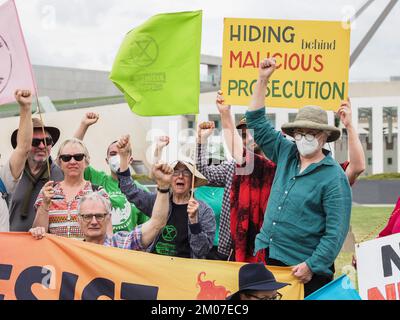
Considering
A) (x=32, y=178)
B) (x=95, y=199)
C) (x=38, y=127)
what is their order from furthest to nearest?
(x=38, y=127)
(x=32, y=178)
(x=95, y=199)

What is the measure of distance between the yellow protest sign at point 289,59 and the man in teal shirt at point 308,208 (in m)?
0.74

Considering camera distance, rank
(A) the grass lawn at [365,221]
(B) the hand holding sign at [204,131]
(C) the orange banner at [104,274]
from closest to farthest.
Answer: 1. (C) the orange banner at [104,274]
2. (B) the hand holding sign at [204,131]
3. (A) the grass lawn at [365,221]

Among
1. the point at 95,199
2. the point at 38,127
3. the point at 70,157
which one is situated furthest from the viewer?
the point at 38,127

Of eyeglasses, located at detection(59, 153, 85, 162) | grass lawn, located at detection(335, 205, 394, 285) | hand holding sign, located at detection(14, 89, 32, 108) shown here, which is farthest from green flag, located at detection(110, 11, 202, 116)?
grass lawn, located at detection(335, 205, 394, 285)

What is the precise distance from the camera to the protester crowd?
4.71 m

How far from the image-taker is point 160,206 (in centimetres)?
498

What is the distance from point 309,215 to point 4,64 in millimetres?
2709

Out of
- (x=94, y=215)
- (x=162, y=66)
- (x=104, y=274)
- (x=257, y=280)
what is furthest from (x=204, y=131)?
(x=257, y=280)

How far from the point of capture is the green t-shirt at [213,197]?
579cm

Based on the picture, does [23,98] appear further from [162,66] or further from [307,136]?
[307,136]

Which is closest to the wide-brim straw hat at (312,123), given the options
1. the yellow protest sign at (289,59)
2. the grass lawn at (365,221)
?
the yellow protest sign at (289,59)

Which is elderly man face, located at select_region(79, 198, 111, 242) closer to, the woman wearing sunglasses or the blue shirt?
the woman wearing sunglasses

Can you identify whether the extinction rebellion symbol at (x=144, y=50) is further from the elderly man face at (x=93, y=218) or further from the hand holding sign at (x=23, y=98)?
the elderly man face at (x=93, y=218)
